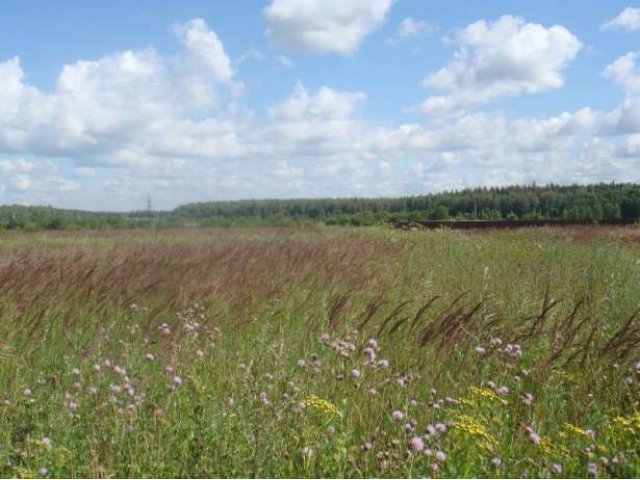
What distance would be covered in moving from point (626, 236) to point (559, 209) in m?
75.9

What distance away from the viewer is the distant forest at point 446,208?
6525cm

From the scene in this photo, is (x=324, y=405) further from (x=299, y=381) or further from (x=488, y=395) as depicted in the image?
(x=488, y=395)

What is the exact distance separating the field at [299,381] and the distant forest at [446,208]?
44.4 m

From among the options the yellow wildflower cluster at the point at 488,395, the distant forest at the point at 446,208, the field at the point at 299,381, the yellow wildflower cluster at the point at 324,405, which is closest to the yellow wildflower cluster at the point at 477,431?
the field at the point at 299,381

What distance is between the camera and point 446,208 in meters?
96.1

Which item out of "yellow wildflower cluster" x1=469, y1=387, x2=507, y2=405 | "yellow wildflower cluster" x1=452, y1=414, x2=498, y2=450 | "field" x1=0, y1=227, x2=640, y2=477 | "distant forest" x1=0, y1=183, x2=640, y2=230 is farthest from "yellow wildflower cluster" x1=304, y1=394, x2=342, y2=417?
"distant forest" x1=0, y1=183, x2=640, y2=230

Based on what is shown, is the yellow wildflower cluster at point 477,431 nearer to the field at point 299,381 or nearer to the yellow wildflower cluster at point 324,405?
the field at point 299,381

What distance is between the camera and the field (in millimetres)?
2533

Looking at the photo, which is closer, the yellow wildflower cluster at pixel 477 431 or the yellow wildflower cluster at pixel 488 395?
the yellow wildflower cluster at pixel 477 431

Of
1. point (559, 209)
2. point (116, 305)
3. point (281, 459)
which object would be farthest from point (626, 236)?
point (559, 209)

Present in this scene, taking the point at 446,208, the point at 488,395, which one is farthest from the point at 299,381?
the point at 446,208

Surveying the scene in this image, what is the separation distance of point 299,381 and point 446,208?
95.8 m

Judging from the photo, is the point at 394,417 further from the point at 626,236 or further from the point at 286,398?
the point at 626,236

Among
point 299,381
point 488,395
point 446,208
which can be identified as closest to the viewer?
point 488,395
